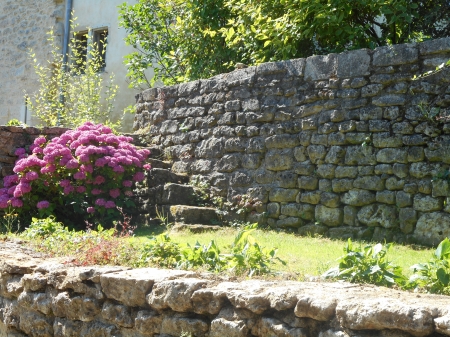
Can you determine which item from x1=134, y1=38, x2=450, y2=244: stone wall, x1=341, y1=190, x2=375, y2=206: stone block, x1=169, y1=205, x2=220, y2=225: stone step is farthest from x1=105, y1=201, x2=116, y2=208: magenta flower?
x1=341, y1=190, x2=375, y2=206: stone block

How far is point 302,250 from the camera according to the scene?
6227mm

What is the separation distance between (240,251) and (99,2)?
11.9 m

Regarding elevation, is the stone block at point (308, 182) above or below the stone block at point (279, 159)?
below

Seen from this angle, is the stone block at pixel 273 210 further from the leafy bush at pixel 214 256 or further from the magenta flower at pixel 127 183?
the leafy bush at pixel 214 256

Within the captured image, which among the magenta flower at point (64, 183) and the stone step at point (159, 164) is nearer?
the magenta flower at point (64, 183)

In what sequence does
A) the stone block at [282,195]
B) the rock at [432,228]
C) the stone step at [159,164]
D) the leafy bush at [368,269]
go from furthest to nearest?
the stone step at [159,164], the stone block at [282,195], the rock at [432,228], the leafy bush at [368,269]

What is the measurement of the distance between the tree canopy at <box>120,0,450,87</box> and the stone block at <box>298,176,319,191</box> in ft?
6.06

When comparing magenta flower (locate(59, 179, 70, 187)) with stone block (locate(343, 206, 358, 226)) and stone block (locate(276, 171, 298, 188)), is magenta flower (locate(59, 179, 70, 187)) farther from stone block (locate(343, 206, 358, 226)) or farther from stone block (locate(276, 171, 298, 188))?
stone block (locate(343, 206, 358, 226))

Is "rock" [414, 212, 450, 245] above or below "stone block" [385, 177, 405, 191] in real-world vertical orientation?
below

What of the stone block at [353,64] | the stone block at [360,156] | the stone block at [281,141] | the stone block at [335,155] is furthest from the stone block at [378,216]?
the stone block at [353,64]

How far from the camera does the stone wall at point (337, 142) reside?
6.94 meters

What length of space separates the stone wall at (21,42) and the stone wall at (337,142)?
8046 millimetres

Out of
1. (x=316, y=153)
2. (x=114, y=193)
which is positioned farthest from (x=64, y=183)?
(x=316, y=153)

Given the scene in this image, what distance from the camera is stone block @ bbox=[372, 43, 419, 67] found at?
7.09m
